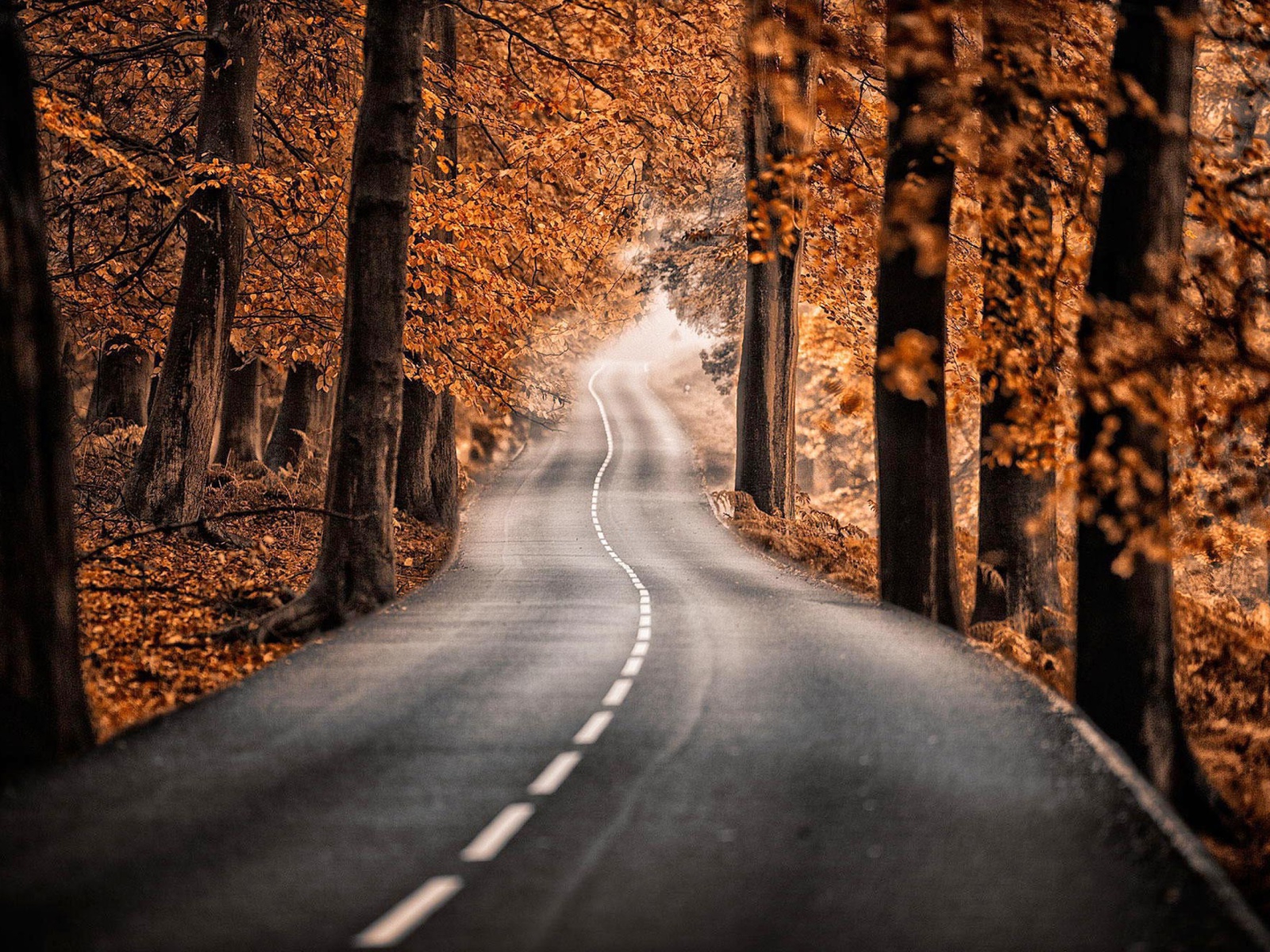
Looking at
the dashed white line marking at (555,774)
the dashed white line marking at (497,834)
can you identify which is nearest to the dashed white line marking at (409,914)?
the dashed white line marking at (497,834)

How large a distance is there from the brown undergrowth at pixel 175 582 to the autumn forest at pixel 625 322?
84mm

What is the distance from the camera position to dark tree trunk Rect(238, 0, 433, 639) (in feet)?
46.8

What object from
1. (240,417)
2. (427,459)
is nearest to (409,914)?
(427,459)

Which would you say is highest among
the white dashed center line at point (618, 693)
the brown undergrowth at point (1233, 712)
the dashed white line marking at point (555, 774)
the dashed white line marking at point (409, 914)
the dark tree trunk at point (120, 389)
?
the dark tree trunk at point (120, 389)

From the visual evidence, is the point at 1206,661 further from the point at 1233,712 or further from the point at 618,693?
the point at 618,693

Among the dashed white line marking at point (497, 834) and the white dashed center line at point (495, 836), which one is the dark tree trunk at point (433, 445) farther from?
the dashed white line marking at point (497, 834)

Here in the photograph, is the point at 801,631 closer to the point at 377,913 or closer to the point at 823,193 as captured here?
the point at 377,913

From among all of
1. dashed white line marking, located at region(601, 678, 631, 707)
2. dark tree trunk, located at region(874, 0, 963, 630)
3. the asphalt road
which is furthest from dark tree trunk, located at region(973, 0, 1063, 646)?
dashed white line marking, located at region(601, 678, 631, 707)

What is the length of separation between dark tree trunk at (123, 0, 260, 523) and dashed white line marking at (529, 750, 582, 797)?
35.9ft

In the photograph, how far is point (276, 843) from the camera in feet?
20.1

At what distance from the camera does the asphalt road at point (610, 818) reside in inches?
203

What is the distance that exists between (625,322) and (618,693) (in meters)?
23.7

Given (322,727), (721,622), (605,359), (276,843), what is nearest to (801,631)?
(721,622)

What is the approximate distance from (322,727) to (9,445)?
9.32 feet
